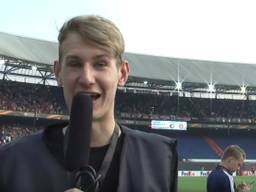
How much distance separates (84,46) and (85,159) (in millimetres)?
487

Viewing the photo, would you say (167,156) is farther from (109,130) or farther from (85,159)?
(85,159)

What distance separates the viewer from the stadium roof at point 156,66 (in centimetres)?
4366

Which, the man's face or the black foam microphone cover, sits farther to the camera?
the man's face

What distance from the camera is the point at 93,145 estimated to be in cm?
202

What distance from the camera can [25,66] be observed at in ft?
145

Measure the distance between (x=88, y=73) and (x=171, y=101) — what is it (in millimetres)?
54795

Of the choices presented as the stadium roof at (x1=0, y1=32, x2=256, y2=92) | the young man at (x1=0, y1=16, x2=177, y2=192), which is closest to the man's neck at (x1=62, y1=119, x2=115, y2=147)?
the young man at (x1=0, y1=16, x2=177, y2=192)

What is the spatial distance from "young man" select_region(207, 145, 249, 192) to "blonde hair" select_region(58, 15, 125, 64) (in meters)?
4.72

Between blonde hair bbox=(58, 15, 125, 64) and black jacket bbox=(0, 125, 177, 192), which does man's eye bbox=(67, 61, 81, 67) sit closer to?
blonde hair bbox=(58, 15, 125, 64)

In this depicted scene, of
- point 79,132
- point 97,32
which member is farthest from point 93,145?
point 97,32

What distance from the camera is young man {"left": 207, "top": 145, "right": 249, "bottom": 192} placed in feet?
21.0

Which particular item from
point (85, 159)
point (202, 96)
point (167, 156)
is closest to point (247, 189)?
point (167, 156)

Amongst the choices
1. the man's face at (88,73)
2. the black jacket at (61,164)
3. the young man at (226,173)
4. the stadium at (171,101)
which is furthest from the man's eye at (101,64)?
the stadium at (171,101)

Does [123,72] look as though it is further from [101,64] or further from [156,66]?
[156,66]
